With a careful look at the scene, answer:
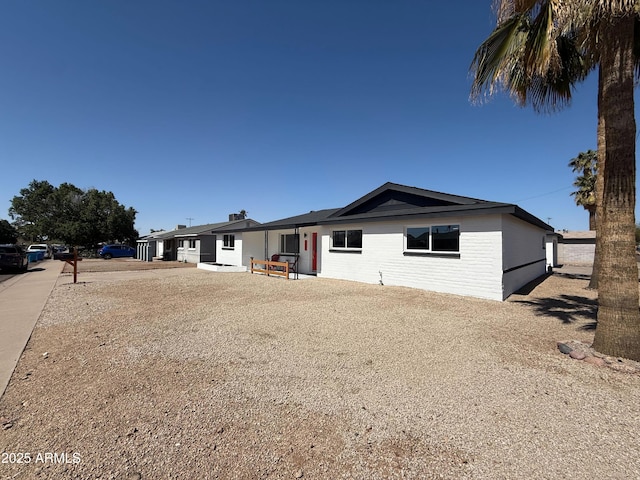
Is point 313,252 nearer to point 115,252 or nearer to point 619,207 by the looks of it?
point 619,207

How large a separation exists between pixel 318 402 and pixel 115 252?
41.8 metres

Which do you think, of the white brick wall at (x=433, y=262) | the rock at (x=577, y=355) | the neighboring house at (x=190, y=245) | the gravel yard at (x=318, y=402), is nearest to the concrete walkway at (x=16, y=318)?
the gravel yard at (x=318, y=402)

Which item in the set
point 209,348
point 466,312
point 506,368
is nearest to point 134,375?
point 209,348

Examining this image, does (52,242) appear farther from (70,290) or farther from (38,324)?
(38,324)

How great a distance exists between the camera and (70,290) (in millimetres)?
10984

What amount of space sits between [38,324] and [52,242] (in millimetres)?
60394

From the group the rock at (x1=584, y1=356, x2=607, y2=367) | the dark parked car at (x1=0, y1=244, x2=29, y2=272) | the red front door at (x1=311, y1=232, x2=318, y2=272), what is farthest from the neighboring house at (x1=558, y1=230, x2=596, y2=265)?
the dark parked car at (x1=0, y1=244, x2=29, y2=272)

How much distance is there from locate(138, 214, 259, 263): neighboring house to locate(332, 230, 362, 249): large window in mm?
12162

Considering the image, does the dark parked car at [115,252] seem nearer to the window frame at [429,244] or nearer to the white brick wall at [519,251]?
the window frame at [429,244]

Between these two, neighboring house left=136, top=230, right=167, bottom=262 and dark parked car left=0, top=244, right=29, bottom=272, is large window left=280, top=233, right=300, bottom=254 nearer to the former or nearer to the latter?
dark parked car left=0, top=244, right=29, bottom=272

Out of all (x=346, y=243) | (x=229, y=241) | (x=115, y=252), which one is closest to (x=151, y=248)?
(x=115, y=252)

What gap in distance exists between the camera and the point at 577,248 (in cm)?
2798

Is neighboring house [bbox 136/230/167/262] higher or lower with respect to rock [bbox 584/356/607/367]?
higher

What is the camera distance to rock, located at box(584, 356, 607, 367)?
13.2ft
